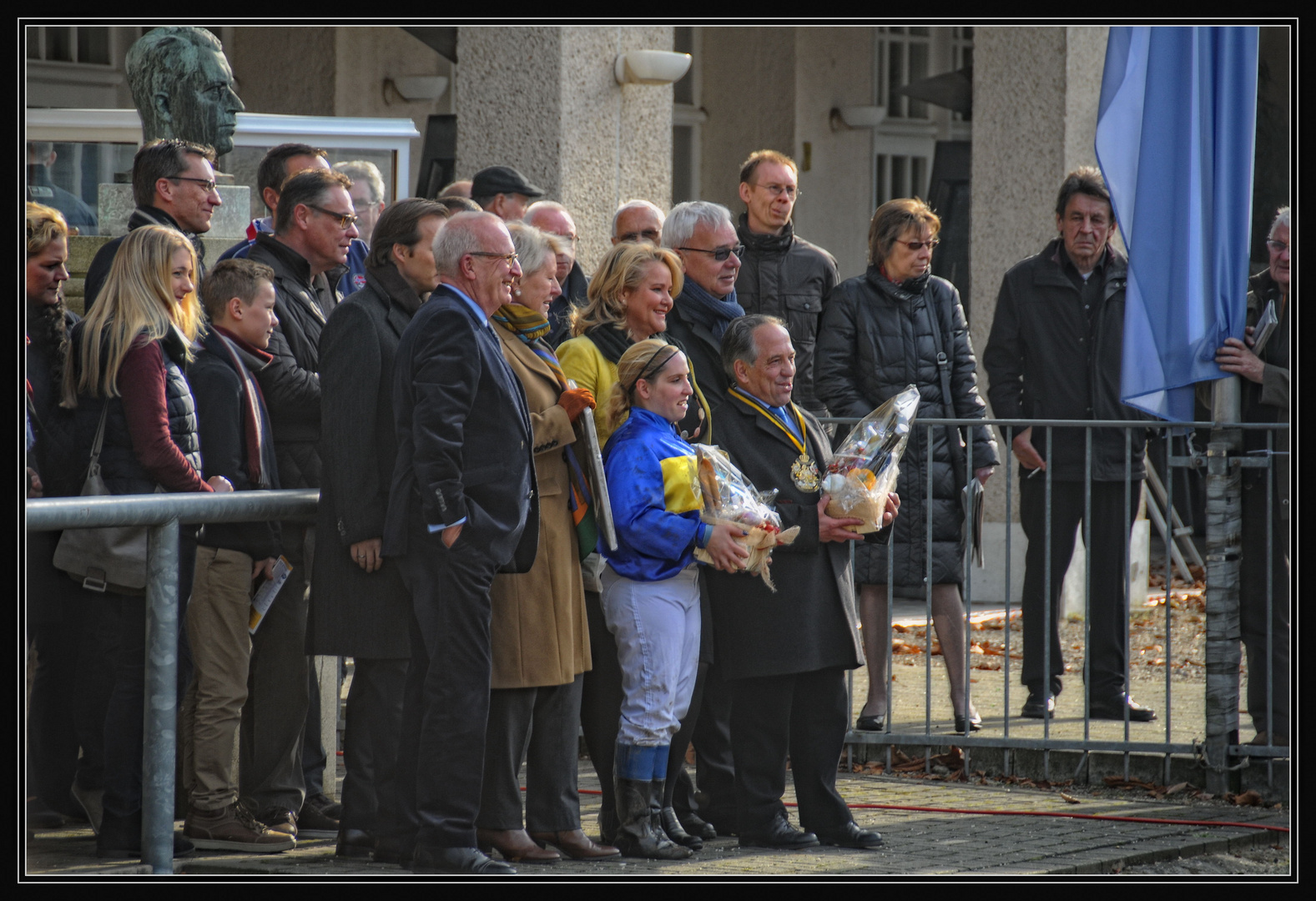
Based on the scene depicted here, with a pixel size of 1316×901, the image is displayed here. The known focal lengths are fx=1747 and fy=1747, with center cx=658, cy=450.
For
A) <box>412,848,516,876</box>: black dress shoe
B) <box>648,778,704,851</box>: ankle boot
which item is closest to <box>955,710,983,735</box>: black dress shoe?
<box>648,778,704,851</box>: ankle boot

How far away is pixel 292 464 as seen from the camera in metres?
5.41

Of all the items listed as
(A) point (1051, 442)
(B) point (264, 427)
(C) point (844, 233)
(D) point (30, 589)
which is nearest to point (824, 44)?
(C) point (844, 233)

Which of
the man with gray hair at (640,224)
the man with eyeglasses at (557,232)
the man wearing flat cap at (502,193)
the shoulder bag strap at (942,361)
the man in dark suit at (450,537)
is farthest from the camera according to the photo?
the man wearing flat cap at (502,193)

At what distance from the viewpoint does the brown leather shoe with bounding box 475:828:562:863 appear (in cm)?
499

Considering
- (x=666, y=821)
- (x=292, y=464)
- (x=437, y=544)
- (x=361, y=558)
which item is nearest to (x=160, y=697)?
(x=361, y=558)

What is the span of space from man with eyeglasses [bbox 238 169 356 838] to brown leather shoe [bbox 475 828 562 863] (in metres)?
0.61

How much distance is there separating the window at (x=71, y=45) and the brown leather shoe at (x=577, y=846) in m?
9.75

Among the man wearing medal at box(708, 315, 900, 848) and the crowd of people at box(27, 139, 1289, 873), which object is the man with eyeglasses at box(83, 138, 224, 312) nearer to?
the crowd of people at box(27, 139, 1289, 873)

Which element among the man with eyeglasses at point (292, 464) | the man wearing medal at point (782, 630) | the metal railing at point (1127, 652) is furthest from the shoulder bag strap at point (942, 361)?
the man with eyeglasses at point (292, 464)

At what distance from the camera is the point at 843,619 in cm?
541

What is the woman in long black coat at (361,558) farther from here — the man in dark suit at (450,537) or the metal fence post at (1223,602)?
the metal fence post at (1223,602)

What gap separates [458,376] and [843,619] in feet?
4.93

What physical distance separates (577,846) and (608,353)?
151 centimetres

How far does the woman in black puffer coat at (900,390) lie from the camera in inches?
274
